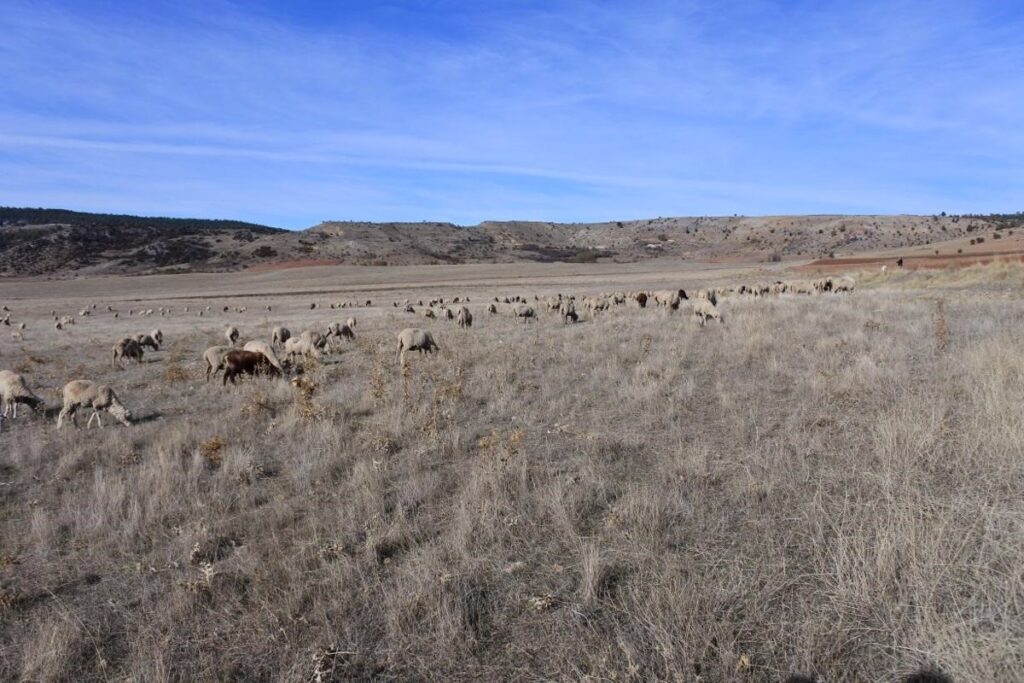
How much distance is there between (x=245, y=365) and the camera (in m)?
14.3

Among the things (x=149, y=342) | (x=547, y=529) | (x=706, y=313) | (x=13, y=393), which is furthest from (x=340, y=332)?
(x=547, y=529)

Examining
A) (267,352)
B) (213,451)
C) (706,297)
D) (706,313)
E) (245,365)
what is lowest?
(213,451)

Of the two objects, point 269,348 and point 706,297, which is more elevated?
point 706,297

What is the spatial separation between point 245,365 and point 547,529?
10.9 metres

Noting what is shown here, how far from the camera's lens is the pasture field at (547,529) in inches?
153

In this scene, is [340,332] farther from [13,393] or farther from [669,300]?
[669,300]

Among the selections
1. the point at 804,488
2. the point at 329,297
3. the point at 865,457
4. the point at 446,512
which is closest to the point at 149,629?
the point at 446,512

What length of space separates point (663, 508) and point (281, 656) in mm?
3248

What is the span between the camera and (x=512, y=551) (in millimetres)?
5184

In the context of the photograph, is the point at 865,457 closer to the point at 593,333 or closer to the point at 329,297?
the point at 593,333

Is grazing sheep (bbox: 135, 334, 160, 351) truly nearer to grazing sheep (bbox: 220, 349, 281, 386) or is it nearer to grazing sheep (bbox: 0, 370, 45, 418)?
grazing sheep (bbox: 220, 349, 281, 386)

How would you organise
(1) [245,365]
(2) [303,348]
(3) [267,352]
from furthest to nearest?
(2) [303,348]
(3) [267,352]
(1) [245,365]

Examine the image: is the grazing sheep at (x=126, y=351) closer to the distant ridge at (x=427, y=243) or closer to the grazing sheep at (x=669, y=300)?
the grazing sheep at (x=669, y=300)

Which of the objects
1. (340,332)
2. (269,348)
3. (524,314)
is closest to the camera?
(269,348)
